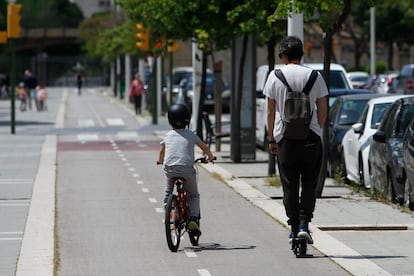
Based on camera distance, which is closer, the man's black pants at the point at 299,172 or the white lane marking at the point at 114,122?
the man's black pants at the point at 299,172

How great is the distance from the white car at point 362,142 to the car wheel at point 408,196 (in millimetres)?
2691

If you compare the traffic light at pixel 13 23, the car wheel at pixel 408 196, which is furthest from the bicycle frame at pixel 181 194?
the traffic light at pixel 13 23

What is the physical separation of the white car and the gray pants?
6488 millimetres

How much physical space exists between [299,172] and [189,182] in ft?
4.35

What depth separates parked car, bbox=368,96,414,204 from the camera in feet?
53.8

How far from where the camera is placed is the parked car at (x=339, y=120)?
2161cm

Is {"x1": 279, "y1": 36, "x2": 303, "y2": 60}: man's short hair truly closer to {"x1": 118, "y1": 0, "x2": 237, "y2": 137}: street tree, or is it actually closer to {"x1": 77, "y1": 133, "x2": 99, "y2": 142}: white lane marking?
{"x1": 118, "y1": 0, "x2": 237, "y2": 137}: street tree

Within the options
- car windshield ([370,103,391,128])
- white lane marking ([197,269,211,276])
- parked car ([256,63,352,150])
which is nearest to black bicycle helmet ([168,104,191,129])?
white lane marking ([197,269,211,276])

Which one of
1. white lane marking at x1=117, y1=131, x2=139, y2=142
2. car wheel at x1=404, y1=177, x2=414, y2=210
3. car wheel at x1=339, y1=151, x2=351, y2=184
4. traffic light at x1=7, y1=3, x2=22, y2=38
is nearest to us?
car wheel at x1=404, y1=177, x2=414, y2=210

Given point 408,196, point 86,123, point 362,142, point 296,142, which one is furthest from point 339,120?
point 86,123

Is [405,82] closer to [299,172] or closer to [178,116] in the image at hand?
[178,116]

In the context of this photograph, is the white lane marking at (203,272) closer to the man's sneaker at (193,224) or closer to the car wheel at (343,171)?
the man's sneaker at (193,224)

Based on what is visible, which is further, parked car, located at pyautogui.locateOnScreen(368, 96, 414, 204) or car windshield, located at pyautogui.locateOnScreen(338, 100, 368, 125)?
car windshield, located at pyautogui.locateOnScreen(338, 100, 368, 125)

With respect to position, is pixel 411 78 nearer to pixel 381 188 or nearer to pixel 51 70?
pixel 381 188
